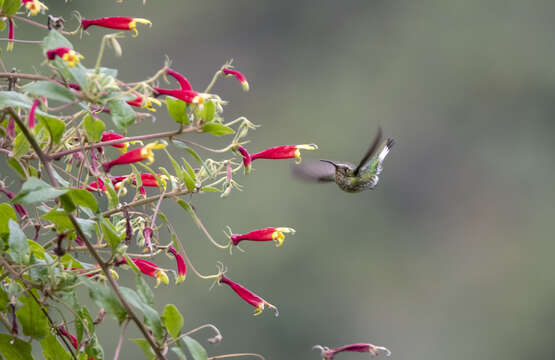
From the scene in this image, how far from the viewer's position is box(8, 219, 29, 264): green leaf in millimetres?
1552

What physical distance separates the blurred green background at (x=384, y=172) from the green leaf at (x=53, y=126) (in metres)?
9.31

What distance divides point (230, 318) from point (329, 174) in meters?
9.32

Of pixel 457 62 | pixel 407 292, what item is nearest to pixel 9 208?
pixel 407 292

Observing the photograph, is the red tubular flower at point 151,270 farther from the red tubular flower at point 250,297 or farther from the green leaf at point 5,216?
the green leaf at point 5,216

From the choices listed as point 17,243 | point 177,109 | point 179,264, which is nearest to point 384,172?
point 179,264

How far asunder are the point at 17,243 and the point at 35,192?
0.15m

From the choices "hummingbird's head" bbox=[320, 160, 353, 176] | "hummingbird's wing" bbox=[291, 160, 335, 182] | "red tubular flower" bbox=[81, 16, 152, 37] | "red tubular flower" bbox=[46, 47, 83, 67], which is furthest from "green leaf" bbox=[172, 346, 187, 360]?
"hummingbird's head" bbox=[320, 160, 353, 176]

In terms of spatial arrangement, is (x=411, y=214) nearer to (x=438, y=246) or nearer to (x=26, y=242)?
(x=438, y=246)

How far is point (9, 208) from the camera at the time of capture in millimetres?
1658

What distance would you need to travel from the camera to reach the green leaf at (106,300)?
1.55 metres

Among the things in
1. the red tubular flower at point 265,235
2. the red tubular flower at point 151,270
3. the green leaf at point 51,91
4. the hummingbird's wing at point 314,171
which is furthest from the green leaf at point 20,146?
the hummingbird's wing at point 314,171

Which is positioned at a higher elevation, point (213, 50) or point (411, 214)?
point (213, 50)

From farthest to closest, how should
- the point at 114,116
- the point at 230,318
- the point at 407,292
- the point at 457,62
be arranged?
the point at 457,62 → the point at 407,292 → the point at 230,318 → the point at 114,116

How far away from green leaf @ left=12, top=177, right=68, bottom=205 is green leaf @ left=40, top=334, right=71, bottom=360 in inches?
16.5
